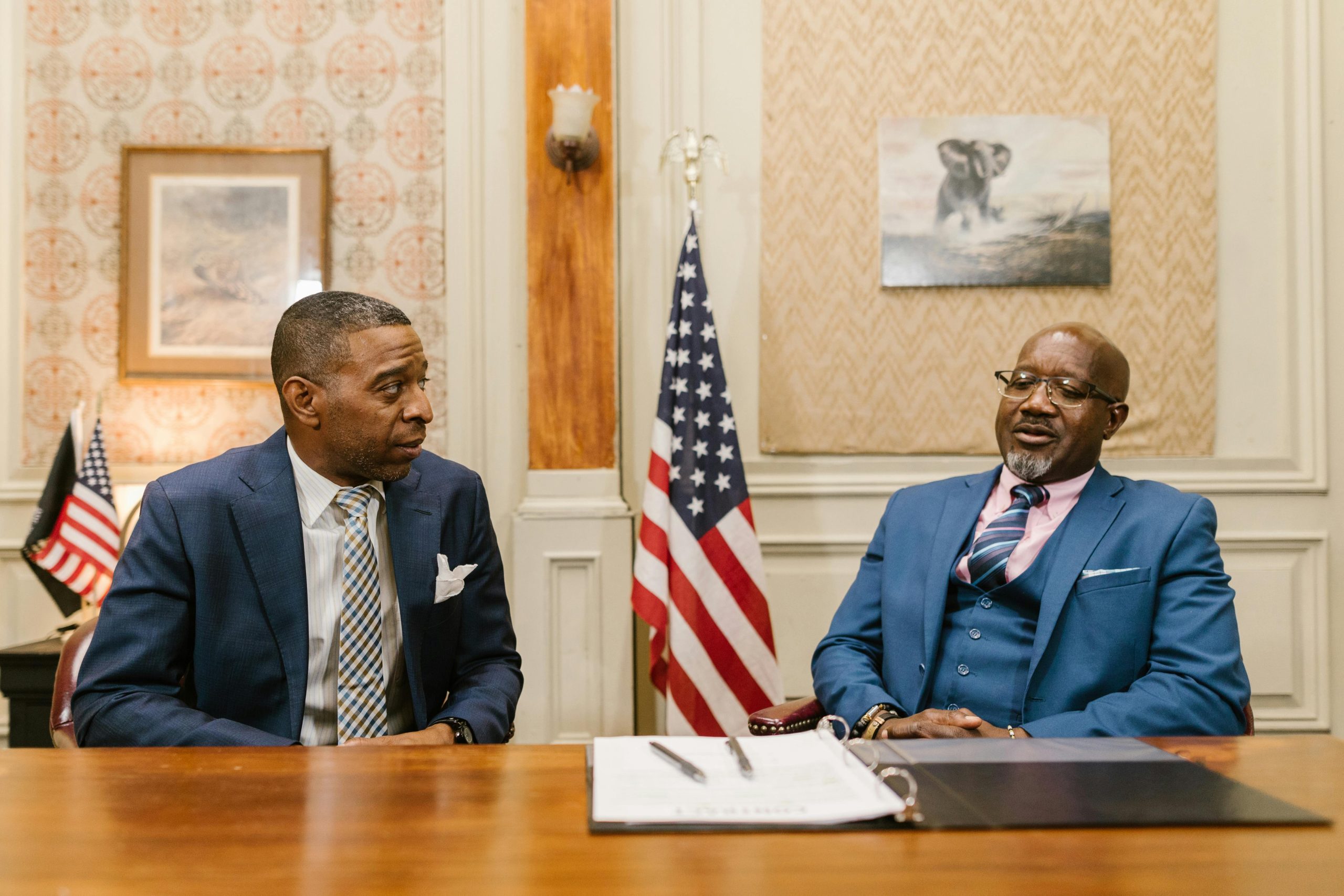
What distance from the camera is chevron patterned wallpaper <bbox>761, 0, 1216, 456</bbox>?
143 inches

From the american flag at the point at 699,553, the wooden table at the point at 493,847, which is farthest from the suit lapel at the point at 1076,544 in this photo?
the american flag at the point at 699,553

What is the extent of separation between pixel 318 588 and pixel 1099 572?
1.56 meters

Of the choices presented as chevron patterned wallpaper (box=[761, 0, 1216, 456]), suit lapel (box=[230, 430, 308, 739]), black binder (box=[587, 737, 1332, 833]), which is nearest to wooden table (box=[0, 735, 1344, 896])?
black binder (box=[587, 737, 1332, 833])

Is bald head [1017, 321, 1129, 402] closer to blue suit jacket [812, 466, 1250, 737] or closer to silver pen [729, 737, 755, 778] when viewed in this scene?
blue suit jacket [812, 466, 1250, 737]

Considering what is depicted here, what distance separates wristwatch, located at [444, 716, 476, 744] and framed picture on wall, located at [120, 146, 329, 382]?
226 cm

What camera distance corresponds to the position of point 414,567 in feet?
6.22

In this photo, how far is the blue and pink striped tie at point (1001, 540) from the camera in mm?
2121

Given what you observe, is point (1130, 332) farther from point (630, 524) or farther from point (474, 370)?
point (474, 370)

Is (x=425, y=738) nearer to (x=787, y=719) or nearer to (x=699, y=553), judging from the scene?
(x=787, y=719)

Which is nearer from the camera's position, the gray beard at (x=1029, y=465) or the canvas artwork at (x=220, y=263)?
the gray beard at (x=1029, y=465)

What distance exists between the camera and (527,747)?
1.37 meters

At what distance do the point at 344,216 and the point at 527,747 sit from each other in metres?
2.81

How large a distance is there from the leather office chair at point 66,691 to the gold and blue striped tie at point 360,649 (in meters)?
0.43

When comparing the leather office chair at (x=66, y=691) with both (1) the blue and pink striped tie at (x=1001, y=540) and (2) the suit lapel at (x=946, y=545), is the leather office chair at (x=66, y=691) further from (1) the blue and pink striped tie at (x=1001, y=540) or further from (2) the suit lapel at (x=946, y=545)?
(1) the blue and pink striped tie at (x=1001, y=540)
